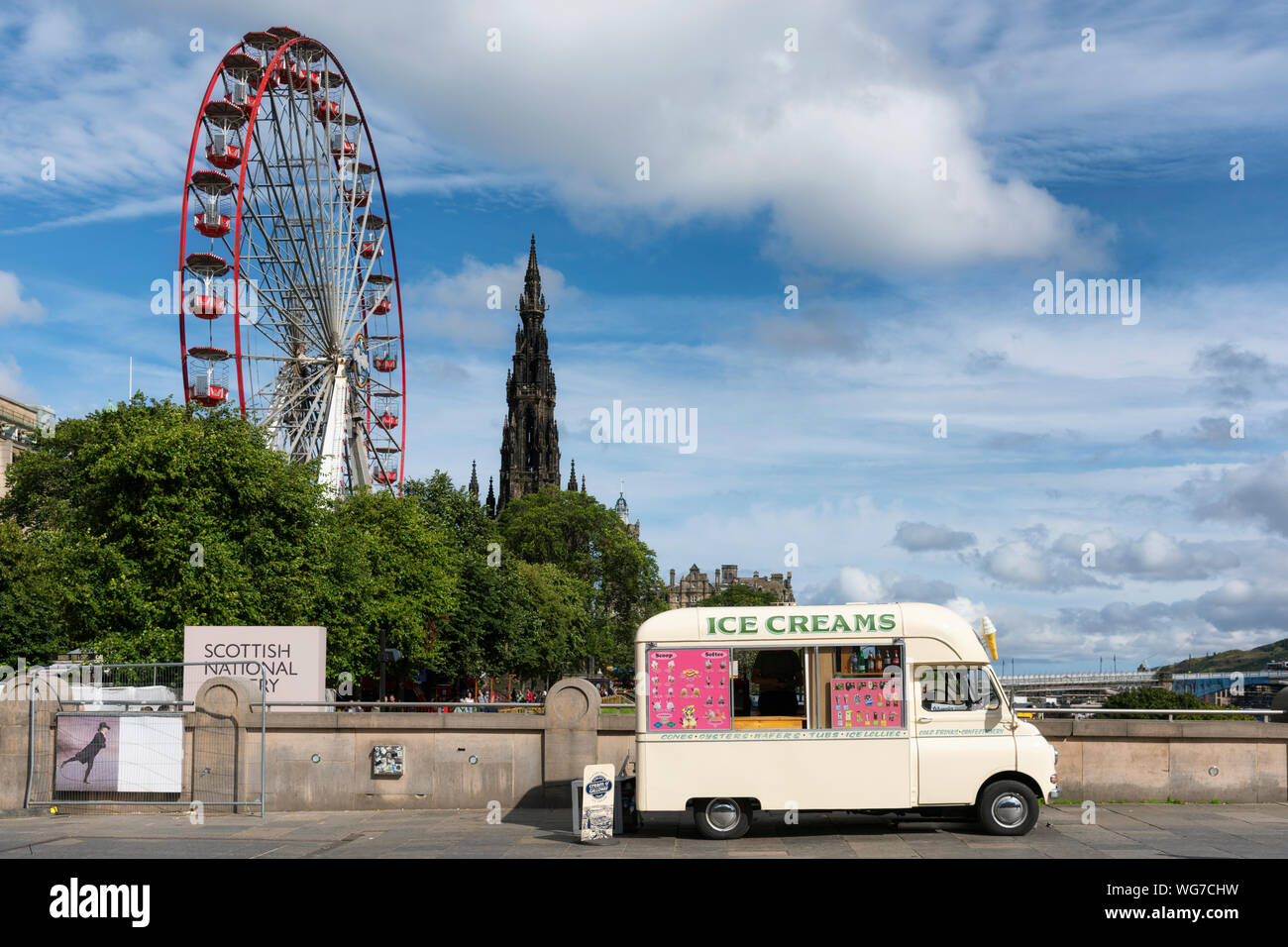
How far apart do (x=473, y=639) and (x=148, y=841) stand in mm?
50004

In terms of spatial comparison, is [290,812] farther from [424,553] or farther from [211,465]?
[424,553]

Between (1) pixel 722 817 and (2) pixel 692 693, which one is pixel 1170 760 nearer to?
(1) pixel 722 817

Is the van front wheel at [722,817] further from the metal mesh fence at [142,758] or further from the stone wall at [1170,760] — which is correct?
the metal mesh fence at [142,758]

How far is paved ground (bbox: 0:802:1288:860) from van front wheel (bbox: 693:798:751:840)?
22cm

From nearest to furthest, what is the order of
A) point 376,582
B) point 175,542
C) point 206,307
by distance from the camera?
1. point 175,542
2. point 206,307
3. point 376,582

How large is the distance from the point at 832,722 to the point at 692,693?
6.79ft

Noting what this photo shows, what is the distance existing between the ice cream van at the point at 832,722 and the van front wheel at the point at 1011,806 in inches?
0.8

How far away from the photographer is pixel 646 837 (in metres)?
18.3

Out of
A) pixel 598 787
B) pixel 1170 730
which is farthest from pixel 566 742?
pixel 1170 730

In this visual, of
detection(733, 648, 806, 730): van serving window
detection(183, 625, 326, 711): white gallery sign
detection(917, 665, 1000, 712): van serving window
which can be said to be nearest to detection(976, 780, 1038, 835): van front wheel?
detection(917, 665, 1000, 712): van serving window

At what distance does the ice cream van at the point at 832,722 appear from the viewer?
1716 centimetres

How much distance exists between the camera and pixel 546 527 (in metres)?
103

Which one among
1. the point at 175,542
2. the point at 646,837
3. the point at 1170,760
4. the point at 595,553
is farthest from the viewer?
the point at 595,553

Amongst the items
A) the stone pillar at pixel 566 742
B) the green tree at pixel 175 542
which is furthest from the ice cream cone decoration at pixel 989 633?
the green tree at pixel 175 542
